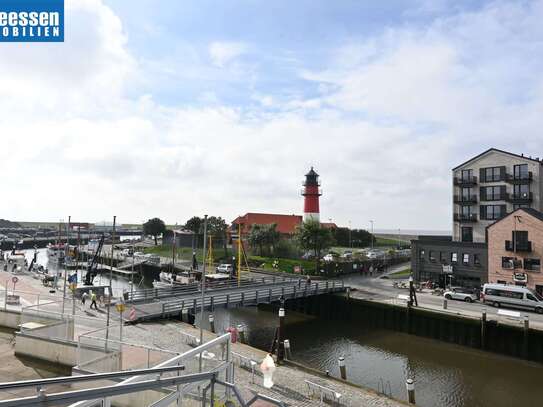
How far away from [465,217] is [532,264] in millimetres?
16956

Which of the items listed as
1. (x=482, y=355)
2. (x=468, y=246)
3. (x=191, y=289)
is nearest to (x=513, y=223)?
(x=468, y=246)

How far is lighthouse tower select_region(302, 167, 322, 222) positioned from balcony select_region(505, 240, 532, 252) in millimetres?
42532

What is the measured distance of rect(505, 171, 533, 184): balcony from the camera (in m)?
54.2

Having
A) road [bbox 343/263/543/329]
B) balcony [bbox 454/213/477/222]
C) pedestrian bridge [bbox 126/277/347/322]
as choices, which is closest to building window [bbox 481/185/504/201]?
balcony [bbox 454/213/477/222]

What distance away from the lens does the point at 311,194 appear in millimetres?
86250

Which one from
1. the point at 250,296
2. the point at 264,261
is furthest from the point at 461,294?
the point at 264,261

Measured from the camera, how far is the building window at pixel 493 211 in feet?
187

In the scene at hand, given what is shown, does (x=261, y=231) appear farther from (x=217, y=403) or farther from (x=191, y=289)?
(x=217, y=403)

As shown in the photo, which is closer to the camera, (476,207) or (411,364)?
(411,364)

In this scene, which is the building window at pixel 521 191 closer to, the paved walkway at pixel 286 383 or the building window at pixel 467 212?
the building window at pixel 467 212

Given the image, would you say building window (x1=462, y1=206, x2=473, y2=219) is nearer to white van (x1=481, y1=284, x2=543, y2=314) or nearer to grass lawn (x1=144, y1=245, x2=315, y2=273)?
white van (x1=481, y1=284, x2=543, y2=314)

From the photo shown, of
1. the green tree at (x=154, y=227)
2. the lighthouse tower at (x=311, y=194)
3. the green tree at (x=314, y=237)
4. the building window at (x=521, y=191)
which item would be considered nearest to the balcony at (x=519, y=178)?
the building window at (x=521, y=191)

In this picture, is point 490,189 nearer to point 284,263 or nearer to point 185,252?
point 284,263

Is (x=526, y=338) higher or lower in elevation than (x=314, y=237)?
lower
